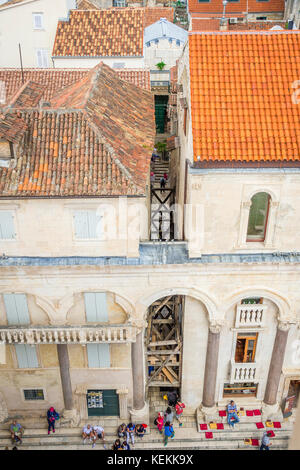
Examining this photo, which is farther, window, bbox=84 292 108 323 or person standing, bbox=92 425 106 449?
person standing, bbox=92 425 106 449

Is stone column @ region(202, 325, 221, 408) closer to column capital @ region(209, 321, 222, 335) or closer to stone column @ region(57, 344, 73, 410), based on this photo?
column capital @ region(209, 321, 222, 335)

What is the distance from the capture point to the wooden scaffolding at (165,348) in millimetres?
28172

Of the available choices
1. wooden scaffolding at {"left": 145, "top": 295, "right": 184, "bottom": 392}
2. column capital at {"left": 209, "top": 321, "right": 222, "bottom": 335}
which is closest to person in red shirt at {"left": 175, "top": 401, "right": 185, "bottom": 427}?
wooden scaffolding at {"left": 145, "top": 295, "right": 184, "bottom": 392}

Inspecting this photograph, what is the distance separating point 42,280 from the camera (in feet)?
77.2

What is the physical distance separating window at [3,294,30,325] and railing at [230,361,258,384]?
41.3ft

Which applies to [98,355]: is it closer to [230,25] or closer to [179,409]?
[179,409]

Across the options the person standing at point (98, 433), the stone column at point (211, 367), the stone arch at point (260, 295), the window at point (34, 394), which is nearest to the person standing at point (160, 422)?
the stone column at point (211, 367)

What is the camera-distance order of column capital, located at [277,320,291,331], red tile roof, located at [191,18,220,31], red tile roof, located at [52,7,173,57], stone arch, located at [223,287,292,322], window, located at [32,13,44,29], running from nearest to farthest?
stone arch, located at [223,287,292,322]
column capital, located at [277,320,291,331]
red tile roof, located at [52,7,173,57]
window, located at [32,13,44,29]
red tile roof, located at [191,18,220,31]

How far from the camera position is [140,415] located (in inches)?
1103

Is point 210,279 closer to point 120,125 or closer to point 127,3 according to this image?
point 120,125

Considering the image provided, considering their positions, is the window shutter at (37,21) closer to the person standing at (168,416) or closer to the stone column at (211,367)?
the stone column at (211,367)

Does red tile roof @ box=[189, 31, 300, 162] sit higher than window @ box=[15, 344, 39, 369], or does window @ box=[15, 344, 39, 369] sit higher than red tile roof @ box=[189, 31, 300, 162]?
red tile roof @ box=[189, 31, 300, 162]

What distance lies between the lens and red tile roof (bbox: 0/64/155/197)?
21078mm

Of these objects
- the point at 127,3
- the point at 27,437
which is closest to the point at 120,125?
the point at 27,437
